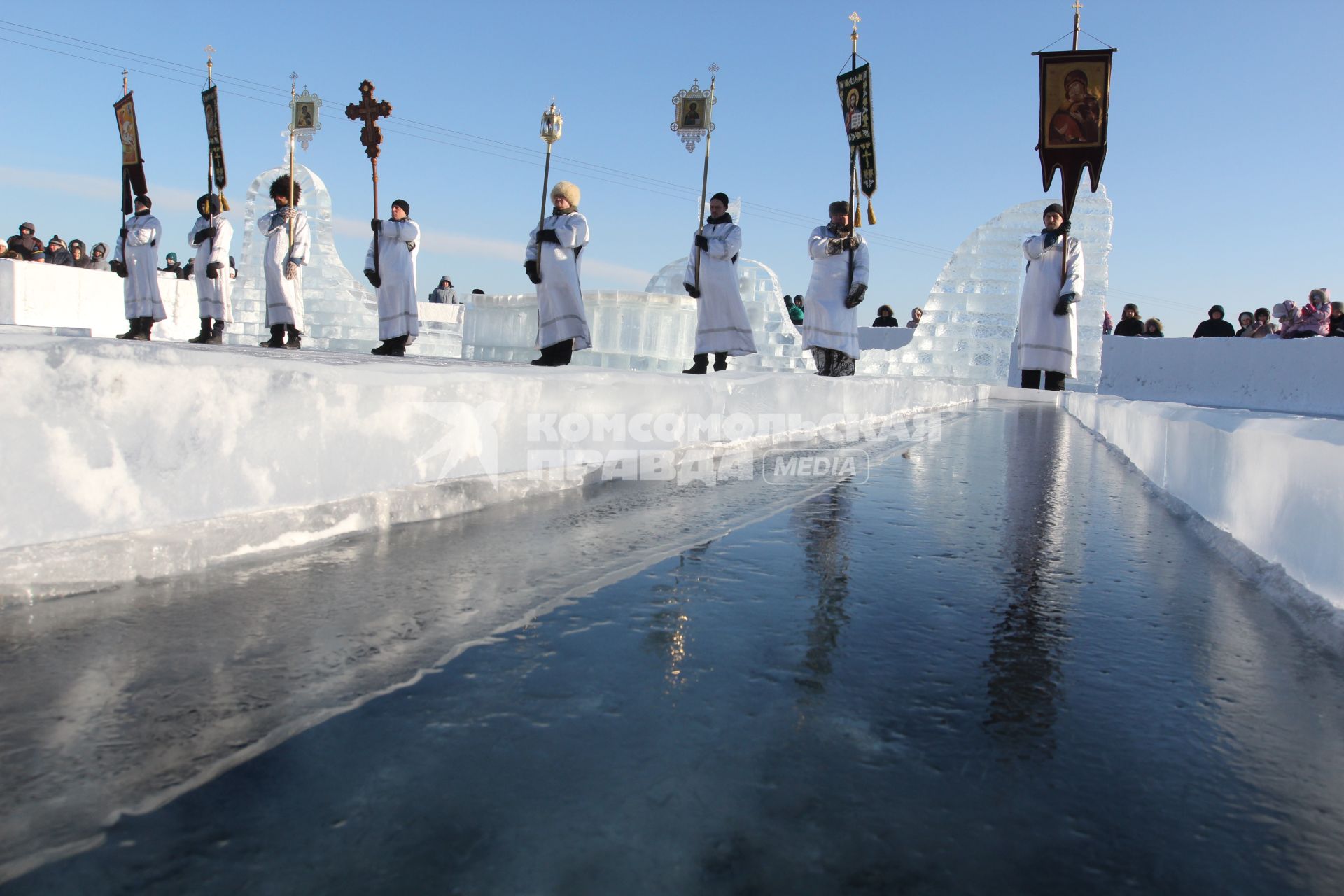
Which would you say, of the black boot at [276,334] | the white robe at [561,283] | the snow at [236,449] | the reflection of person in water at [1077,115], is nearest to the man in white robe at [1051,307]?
the reflection of person in water at [1077,115]

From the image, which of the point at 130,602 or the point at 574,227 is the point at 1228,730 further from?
the point at 574,227

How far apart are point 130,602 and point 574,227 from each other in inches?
278

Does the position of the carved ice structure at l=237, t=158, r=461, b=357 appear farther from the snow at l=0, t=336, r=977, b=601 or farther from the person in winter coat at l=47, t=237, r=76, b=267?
the snow at l=0, t=336, r=977, b=601

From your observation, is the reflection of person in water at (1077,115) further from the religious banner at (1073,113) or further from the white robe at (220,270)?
the white robe at (220,270)

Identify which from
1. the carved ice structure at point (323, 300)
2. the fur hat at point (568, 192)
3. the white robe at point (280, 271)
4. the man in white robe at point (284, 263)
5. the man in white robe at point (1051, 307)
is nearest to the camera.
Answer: the fur hat at point (568, 192)

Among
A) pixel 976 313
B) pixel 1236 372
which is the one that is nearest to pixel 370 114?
pixel 1236 372

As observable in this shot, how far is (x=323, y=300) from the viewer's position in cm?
2341

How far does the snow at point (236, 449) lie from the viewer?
94.0 inches

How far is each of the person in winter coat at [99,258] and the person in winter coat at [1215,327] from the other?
19956mm

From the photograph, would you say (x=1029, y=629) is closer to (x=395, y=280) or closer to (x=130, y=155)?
(x=395, y=280)

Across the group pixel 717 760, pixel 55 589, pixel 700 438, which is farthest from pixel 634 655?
pixel 700 438

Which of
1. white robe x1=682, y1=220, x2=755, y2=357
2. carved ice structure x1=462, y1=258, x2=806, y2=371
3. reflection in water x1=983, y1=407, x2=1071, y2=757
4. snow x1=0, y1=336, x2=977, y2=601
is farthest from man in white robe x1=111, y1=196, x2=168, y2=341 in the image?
Answer: reflection in water x1=983, y1=407, x2=1071, y2=757

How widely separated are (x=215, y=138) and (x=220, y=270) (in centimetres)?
279

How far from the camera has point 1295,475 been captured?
2.84 metres
